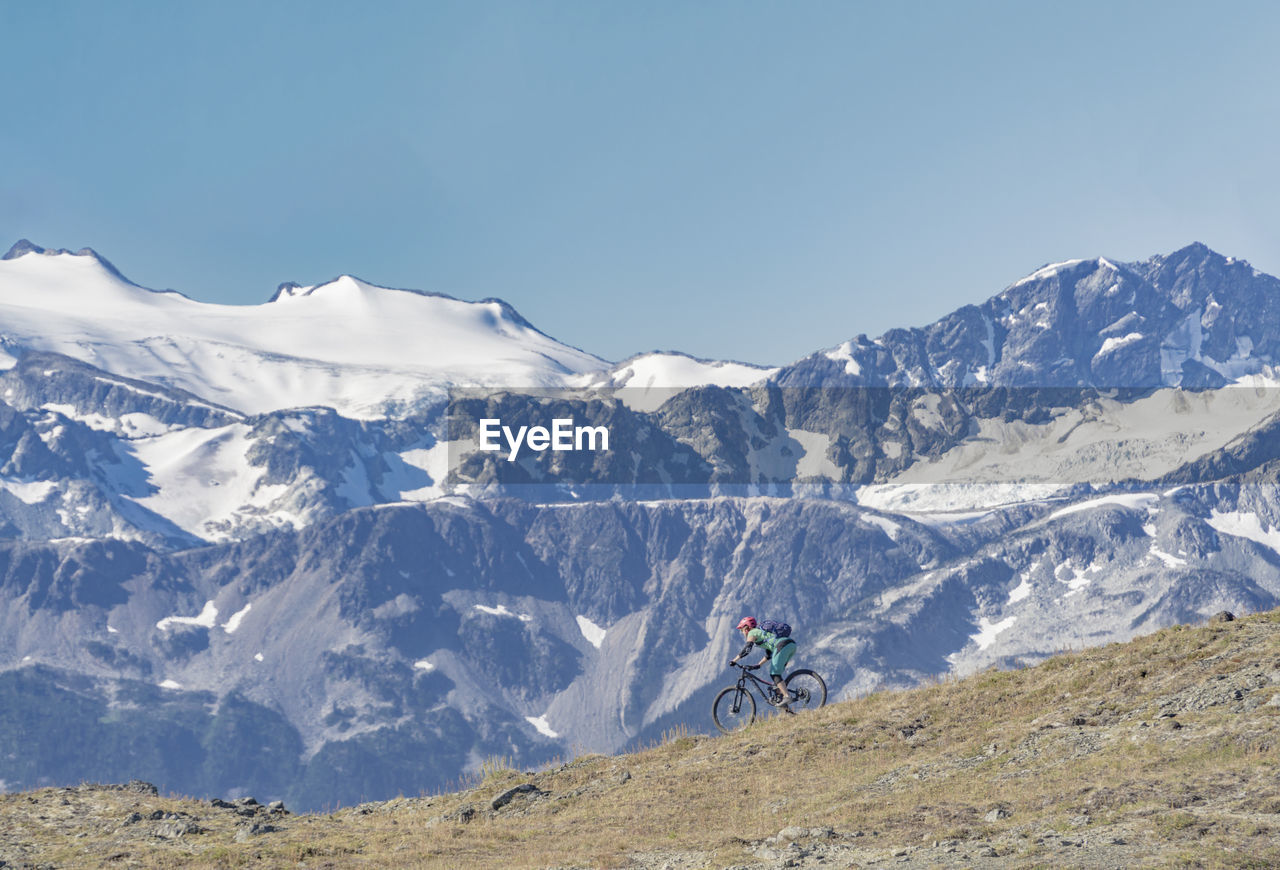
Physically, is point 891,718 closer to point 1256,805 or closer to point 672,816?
point 672,816

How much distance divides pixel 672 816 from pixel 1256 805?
15156 millimetres

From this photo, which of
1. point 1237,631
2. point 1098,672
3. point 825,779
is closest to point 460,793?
point 825,779

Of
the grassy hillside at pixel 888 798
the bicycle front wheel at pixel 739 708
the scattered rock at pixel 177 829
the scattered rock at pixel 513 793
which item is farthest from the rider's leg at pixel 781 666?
the scattered rock at pixel 177 829

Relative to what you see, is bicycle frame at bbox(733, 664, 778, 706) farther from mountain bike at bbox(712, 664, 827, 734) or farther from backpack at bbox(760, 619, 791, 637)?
backpack at bbox(760, 619, 791, 637)

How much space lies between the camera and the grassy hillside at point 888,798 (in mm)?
29812

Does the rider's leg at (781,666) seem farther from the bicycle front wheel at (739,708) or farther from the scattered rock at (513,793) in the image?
the scattered rock at (513,793)

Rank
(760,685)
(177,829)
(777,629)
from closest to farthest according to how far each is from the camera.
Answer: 1. (177,829)
2. (777,629)
3. (760,685)

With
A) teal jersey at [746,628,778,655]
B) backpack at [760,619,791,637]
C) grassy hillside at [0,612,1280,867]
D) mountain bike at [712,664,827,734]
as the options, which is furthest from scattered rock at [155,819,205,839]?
backpack at [760,619,791,637]

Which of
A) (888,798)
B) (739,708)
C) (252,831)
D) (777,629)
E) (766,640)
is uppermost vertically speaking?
(777,629)

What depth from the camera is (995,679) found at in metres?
46.4

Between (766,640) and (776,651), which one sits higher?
(766,640)

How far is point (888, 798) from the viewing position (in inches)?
1403

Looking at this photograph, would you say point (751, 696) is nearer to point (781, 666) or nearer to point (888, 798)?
point (781, 666)

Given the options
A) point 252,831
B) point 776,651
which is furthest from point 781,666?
point 252,831
